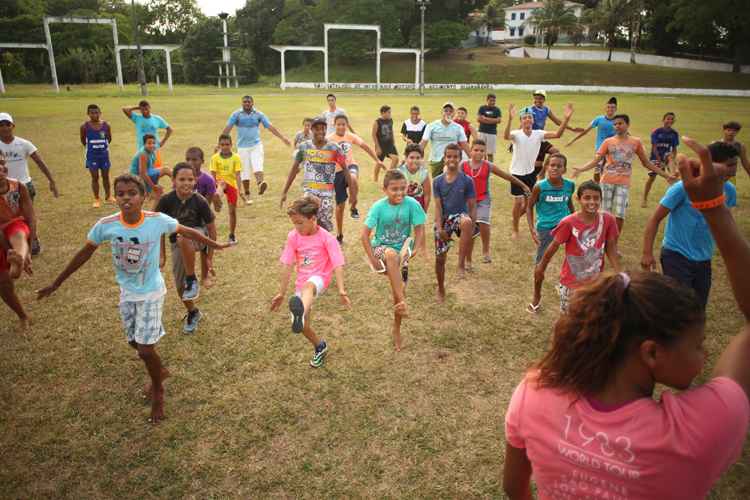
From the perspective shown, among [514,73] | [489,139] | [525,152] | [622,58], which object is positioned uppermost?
[622,58]

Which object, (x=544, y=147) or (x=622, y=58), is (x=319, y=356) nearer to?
(x=544, y=147)

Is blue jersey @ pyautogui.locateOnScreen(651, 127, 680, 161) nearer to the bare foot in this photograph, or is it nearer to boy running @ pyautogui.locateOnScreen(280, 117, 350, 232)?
boy running @ pyautogui.locateOnScreen(280, 117, 350, 232)

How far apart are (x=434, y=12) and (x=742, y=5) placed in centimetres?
4635

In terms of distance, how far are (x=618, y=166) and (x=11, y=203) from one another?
31.9ft

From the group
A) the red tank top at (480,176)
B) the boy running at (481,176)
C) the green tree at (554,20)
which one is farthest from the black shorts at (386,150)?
the green tree at (554,20)

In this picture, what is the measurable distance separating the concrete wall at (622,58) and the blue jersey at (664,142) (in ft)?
236

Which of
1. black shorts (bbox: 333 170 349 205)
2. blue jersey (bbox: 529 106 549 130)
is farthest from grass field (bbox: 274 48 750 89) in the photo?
black shorts (bbox: 333 170 349 205)

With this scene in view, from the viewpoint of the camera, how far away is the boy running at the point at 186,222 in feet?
21.0

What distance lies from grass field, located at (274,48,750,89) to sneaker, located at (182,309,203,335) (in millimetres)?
65940

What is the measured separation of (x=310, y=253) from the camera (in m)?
5.74

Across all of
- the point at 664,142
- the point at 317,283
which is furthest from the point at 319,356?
the point at 664,142

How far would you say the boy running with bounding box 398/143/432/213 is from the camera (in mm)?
8070

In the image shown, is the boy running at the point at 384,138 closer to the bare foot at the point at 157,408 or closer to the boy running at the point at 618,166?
the boy running at the point at 618,166

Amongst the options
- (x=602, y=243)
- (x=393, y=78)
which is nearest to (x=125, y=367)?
(x=602, y=243)
